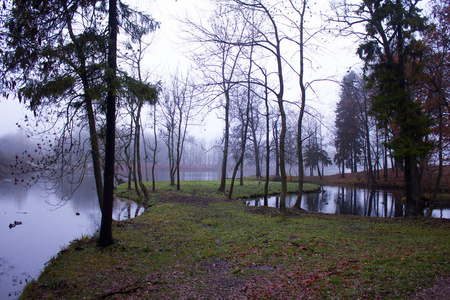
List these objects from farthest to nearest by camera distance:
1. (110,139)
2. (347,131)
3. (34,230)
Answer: (347,131), (34,230), (110,139)

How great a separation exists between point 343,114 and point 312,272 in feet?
125

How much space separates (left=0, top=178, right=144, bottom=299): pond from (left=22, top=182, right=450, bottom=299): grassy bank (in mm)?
1449

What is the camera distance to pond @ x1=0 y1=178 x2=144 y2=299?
7.45 metres

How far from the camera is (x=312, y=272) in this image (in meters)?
5.46

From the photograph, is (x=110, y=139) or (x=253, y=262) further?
(x=110, y=139)

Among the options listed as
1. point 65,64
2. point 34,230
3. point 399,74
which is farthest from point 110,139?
point 399,74

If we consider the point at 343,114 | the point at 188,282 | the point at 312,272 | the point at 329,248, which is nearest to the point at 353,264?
the point at 312,272

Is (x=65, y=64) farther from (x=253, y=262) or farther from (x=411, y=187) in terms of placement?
(x=411, y=187)

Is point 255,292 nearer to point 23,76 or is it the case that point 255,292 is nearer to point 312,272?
point 312,272

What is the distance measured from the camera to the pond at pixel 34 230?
745 cm

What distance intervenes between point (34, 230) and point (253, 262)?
10375mm

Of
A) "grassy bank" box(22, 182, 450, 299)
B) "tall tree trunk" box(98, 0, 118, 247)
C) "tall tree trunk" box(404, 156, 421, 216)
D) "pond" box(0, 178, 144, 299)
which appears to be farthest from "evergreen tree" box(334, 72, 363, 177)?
"tall tree trunk" box(98, 0, 118, 247)

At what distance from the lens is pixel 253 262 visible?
21.2 feet

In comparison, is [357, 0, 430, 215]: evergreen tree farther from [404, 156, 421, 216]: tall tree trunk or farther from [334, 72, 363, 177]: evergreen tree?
[334, 72, 363, 177]: evergreen tree
